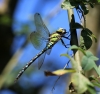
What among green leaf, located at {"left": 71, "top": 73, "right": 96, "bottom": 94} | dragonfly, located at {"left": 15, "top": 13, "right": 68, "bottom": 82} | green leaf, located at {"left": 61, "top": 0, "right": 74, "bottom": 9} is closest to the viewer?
green leaf, located at {"left": 71, "top": 73, "right": 96, "bottom": 94}

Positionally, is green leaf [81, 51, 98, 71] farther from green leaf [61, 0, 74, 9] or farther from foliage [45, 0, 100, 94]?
green leaf [61, 0, 74, 9]

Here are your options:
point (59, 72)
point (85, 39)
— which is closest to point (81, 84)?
point (59, 72)

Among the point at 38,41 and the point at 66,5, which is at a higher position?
the point at 66,5

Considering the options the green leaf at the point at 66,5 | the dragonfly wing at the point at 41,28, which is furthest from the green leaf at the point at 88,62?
the dragonfly wing at the point at 41,28

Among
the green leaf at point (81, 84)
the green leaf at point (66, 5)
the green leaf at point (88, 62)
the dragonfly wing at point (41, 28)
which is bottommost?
the green leaf at point (81, 84)

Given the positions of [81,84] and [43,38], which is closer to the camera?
[81,84]

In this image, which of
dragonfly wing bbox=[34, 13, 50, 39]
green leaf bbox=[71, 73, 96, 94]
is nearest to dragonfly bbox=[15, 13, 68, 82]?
dragonfly wing bbox=[34, 13, 50, 39]

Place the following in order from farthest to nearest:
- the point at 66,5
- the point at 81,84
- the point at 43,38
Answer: the point at 43,38, the point at 66,5, the point at 81,84

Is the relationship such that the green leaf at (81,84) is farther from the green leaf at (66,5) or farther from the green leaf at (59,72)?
the green leaf at (66,5)

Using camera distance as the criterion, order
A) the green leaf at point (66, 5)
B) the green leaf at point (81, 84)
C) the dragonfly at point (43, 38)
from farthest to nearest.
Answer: the dragonfly at point (43, 38)
the green leaf at point (66, 5)
the green leaf at point (81, 84)

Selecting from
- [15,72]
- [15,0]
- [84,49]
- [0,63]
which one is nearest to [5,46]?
[0,63]

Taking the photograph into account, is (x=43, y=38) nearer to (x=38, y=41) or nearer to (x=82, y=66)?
(x=38, y=41)

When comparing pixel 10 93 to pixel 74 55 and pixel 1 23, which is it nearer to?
pixel 1 23
